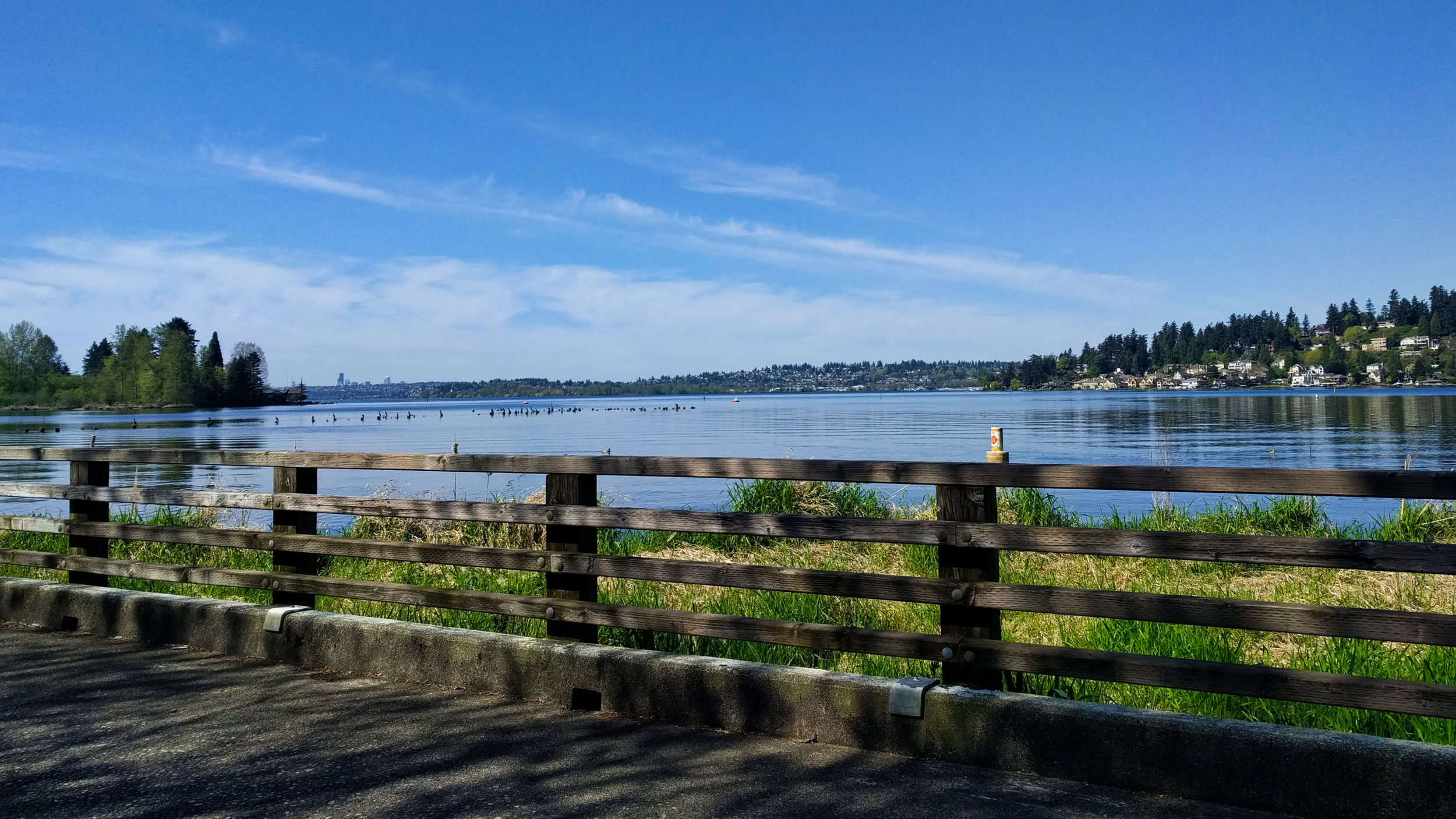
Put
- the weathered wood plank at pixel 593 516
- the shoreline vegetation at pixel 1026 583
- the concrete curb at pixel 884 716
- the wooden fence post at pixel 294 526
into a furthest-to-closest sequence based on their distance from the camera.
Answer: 1. the wooden fence post at pixel 294 526
2. the shoreline vegetation at pixel 1026 583
3. the weathered wood plank at pixel 593 516
4. the concrete curb at pixel 884 716

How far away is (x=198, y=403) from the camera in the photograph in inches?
7825

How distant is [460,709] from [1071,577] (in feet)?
25.6

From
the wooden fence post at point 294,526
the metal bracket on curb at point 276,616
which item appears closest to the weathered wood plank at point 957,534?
the wooden fence post at point 294,526

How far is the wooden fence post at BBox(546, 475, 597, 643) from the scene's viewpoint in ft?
19.4

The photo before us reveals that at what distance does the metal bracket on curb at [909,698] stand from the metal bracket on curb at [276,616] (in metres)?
4.06

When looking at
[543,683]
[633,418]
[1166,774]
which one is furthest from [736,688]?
[633,418]

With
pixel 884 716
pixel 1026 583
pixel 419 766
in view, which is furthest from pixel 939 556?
pixel 1026 583

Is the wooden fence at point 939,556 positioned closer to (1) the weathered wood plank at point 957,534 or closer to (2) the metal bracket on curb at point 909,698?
(1) the weathered wood plank at point 957,534

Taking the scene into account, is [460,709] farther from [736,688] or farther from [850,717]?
[850,717]

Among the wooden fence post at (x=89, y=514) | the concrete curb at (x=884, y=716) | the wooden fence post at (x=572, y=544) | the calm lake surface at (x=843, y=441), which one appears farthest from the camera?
the calm lake surface at (x=843, y=441)

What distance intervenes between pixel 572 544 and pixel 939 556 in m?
2.17

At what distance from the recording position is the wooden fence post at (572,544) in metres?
5.92

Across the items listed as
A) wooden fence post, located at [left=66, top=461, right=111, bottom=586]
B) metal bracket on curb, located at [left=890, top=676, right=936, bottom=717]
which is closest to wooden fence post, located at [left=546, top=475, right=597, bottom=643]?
metal bracket on curb, located at [left=890, top=676, right=936, bottom=717]

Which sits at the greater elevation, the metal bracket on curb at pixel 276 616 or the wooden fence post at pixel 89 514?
the wooden fence post at pixel 89 514
